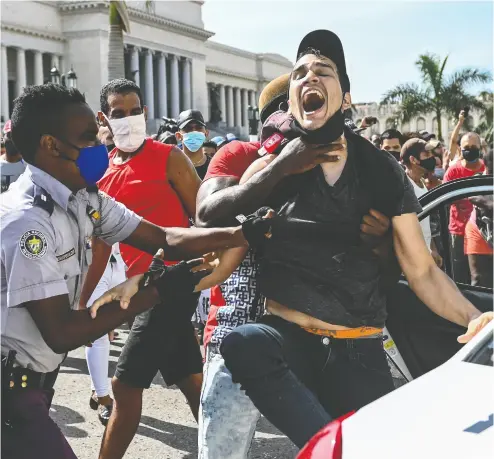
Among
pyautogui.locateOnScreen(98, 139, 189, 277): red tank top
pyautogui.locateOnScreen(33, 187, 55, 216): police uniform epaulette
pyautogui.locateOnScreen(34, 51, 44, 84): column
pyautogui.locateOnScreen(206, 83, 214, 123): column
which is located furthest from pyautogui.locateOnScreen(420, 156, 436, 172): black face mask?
pyautogui.locateOnScreen(206, 83, 214, 123): column

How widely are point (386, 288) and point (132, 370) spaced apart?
61.4 inches

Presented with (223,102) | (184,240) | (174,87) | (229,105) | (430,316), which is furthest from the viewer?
(229,105)

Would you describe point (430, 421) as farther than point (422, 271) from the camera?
No

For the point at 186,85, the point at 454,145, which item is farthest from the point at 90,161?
the point at 186,85

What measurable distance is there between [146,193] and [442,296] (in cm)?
204

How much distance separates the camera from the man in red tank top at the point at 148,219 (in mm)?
4195

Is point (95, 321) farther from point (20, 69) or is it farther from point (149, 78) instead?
point (149, 78)

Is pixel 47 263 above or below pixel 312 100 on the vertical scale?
below

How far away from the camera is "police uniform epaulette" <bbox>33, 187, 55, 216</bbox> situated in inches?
112

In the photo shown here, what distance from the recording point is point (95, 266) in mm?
4578

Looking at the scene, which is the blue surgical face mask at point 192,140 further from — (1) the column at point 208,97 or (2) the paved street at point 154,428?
(1) the column at point 208,97

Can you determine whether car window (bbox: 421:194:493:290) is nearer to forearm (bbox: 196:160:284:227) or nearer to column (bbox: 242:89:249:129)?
forearm (bbox: 196:160:284:227)

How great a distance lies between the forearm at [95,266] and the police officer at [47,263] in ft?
4.35

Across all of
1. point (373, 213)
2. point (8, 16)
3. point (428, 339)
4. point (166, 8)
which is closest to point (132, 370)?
point (428, 339)
